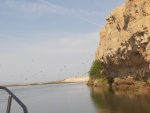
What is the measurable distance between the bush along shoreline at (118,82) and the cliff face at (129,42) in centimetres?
158

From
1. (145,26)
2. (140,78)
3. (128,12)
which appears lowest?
(140,78)

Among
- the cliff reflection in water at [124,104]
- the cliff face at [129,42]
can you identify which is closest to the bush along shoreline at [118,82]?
the cliff face at [129,42]

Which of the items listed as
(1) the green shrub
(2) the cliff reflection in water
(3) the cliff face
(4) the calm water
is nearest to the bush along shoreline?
(1) the green shrub

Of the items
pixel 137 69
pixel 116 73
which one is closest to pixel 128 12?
pixel 137 69

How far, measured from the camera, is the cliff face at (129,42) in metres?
61.7

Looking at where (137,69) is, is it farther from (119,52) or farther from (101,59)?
(101,59)

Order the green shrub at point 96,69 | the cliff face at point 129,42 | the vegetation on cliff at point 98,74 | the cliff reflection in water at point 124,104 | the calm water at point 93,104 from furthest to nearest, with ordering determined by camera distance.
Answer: the green shrub at point 96,69
the vegetation on cliff at point 98,74
the cliff face at point 129,42
the calm water at point 93,104
the cliff reflection in water at point 124,104

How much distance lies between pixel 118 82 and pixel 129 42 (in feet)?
51.2

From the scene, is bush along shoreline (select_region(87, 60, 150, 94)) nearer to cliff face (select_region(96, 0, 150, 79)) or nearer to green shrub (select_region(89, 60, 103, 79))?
green shrub (select_region(89, 60, 103, 79))

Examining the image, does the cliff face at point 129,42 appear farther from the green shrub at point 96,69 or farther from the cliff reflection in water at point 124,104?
the cliff reflection in water at point 124,104

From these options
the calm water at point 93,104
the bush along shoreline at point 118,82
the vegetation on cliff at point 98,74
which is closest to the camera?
the calm water at point 93,104

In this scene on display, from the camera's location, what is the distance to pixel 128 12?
73.4 m

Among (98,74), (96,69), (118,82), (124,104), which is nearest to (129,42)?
(118,82)

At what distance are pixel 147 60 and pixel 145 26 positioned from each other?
7.29m
